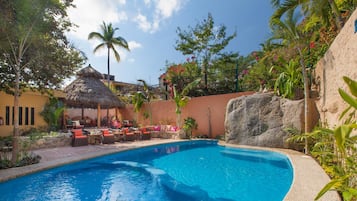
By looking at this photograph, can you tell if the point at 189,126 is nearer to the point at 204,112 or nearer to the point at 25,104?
the point at 204,112

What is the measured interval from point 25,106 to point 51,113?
153 centimetres

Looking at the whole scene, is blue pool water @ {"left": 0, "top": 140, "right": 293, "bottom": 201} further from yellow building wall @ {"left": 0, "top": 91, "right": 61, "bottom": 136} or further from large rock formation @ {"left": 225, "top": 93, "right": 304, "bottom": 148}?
yellow building wall @ {"left": 0, "top": 91, "right": 61, "bottom": 136}

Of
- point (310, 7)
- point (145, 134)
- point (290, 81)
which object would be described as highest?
point (310, 7)

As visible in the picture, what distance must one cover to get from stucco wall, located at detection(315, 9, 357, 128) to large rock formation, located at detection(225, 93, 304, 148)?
1.32 metres

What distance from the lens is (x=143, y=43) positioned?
55.4 feet

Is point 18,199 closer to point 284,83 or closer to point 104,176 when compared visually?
point 104,176

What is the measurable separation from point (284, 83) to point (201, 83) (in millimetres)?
7910

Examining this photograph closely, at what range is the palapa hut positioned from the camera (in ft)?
45.9

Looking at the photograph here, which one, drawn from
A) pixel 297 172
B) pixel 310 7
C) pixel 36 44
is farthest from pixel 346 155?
pixel 36 44

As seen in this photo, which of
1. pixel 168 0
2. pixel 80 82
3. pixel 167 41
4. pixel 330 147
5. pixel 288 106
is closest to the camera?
pixel 330 147

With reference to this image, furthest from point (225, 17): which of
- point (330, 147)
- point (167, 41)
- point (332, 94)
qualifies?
point (330, 147)

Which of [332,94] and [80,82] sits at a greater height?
[80,82]

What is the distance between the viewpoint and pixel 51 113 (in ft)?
43.6

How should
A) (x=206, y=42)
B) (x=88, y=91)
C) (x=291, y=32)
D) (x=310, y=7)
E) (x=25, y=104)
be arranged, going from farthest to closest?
1. (x=206, y=42)
2. (x=88, y=91)
3. (x=25, y=104)
4. (x=291, y=32)
5. (x=310, y=7)
